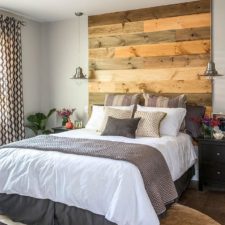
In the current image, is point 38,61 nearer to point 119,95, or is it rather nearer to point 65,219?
point 119,95

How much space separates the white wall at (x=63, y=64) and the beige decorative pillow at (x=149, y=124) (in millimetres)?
1556

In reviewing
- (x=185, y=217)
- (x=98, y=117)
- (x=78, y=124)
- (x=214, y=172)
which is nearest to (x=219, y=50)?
(x=214, y=172)

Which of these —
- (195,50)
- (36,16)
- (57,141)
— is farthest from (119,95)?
(36,16)

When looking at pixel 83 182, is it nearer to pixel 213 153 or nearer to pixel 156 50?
pixel 213 153

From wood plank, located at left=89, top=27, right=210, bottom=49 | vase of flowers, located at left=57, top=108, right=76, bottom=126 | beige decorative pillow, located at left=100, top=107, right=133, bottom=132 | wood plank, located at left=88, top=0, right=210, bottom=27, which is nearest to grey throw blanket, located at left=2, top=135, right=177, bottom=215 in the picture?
beige decorative pillow, located at left=100, top=107, right=133, bottom=132

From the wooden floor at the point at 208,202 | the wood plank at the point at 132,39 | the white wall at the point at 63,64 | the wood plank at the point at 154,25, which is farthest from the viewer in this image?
the white wall at the point at 63,64

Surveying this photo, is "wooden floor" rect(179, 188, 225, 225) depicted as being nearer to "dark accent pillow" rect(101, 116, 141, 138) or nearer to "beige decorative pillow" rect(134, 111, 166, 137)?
"beige decorative pillow" rect(134, 111, 166, 137)

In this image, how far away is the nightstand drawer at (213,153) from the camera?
3.55m

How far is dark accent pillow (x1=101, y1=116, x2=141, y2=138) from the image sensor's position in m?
3.49

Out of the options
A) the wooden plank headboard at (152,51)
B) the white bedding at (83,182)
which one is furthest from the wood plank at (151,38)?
the white bedding at (83,182)

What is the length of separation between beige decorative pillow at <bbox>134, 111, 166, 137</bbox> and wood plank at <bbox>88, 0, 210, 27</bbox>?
4.98 ft

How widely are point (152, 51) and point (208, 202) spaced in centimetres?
222

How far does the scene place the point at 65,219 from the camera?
8.40 ft

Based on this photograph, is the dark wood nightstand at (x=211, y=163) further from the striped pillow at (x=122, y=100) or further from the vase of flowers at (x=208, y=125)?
the striped pillow at (x=122, y=100)
